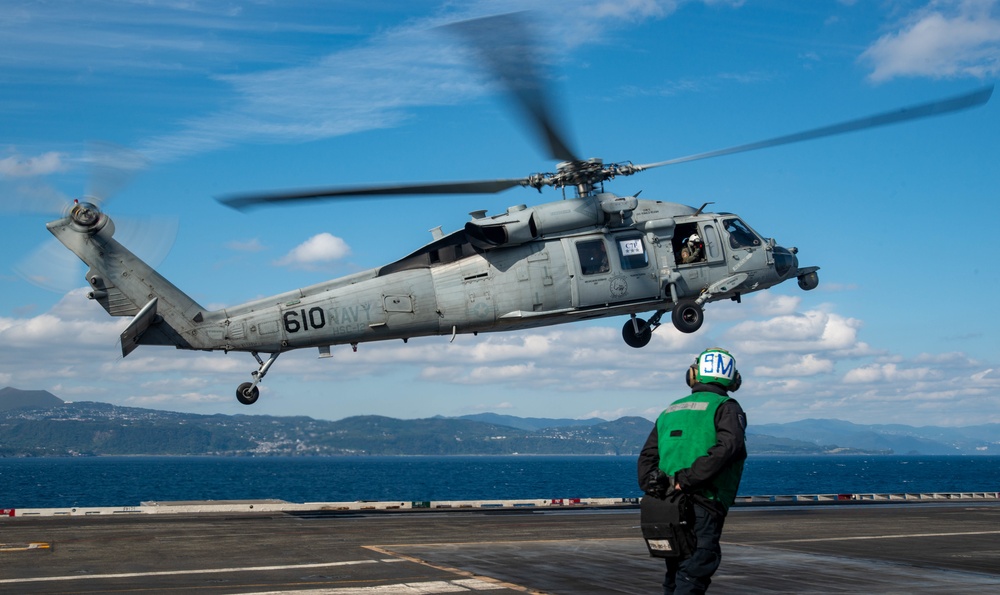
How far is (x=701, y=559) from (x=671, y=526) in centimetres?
36

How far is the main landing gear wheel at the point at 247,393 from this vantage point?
78.5 feet

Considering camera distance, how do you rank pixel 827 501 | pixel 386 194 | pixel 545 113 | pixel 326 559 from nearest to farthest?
pixel 326 559, pixel 545 113, pixel 386 194, pixel 827 501

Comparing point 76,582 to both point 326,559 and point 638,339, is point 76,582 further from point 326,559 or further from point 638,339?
point 638,339

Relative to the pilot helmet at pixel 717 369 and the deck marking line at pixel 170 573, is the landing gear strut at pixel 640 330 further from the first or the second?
the pilot helmet at pixel 717 369

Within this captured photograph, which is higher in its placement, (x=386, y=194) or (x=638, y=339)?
(x=386, y=194)

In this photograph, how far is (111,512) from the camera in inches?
981

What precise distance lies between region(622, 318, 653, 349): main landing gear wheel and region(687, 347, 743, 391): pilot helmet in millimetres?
19025

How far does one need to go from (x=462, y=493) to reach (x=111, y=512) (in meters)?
93.9

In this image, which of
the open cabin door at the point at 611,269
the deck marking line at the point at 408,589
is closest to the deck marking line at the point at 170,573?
the deck marking line at the point at 408,589

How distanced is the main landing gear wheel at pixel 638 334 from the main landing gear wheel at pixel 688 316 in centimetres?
144

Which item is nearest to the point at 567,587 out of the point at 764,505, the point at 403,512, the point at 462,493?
the point at 403,512

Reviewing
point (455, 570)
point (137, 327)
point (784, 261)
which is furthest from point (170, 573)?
point (784, 261)

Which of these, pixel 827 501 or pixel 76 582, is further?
pixel 827 501


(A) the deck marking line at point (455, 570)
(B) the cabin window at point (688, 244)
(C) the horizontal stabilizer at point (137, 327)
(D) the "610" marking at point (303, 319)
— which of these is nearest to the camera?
(A) the deck marking line at point (455, 570)
